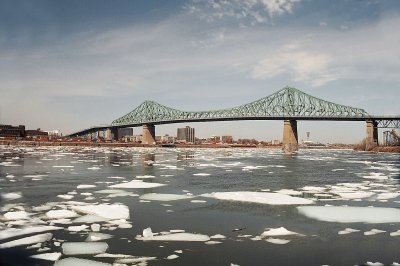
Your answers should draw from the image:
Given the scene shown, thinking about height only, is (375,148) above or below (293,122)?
below

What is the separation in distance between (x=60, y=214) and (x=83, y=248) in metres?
2.41

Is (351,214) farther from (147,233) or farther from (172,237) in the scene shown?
(147,233)

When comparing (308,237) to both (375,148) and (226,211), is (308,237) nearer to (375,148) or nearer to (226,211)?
(226,211)

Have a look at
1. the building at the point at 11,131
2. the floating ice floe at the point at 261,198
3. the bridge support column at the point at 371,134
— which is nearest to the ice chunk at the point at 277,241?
the floating ice floe at the point at 261,198

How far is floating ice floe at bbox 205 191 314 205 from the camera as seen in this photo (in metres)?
8.91

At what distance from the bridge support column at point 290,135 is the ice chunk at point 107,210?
7849 cm

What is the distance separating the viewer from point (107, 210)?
24.8 ft

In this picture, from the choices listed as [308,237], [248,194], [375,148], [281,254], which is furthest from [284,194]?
[375,148]

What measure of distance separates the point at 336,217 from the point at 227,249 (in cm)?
323

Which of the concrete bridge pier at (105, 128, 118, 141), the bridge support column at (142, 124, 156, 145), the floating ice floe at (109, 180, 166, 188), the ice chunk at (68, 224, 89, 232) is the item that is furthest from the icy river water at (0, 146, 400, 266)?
the concrete bridge pier at (105, 128, 118, 141)

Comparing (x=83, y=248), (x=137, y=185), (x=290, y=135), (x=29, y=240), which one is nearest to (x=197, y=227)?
(x=83, y=248)

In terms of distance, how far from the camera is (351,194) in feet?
33.7

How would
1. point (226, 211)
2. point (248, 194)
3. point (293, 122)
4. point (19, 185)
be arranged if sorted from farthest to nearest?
point (293, 122)
point (19, 185)
point (248, 194)
point (226, 211)

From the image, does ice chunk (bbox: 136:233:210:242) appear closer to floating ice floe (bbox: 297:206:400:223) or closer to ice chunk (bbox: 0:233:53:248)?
ice chunk (bbox: 0:233:53:248)
